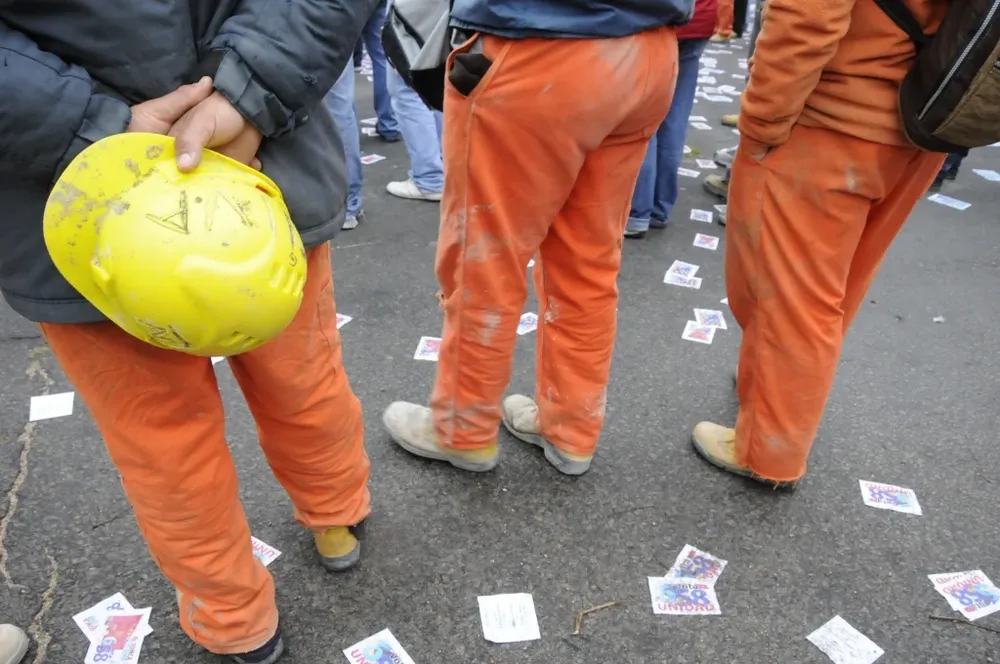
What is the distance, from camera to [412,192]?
4.03 metres

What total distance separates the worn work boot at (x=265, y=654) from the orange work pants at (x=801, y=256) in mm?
1325

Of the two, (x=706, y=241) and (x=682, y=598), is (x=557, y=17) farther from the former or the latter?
(x=706, y=241)

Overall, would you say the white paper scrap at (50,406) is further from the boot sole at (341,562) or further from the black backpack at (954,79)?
the black backpack at (954,79)

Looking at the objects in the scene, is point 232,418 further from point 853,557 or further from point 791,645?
point 853,557

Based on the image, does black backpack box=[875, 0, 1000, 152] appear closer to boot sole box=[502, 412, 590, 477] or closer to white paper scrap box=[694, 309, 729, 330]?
boot sole box=[502, 412, 590, 477]

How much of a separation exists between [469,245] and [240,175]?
740mm

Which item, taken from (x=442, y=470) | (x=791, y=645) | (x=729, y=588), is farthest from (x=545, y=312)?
(x=791, y=645)

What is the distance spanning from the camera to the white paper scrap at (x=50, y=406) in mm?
2209

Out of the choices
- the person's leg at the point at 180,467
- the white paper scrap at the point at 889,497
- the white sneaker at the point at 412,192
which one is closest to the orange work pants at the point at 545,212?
the person's leg at the point at 180,467

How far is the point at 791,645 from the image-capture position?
1613 mm

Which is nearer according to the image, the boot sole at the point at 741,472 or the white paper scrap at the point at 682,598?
the white paper scrap at the point at 682,598

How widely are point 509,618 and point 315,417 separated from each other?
0.68 meters

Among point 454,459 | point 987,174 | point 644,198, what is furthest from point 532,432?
point 987,174

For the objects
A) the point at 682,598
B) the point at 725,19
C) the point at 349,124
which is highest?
the point at 725,19
